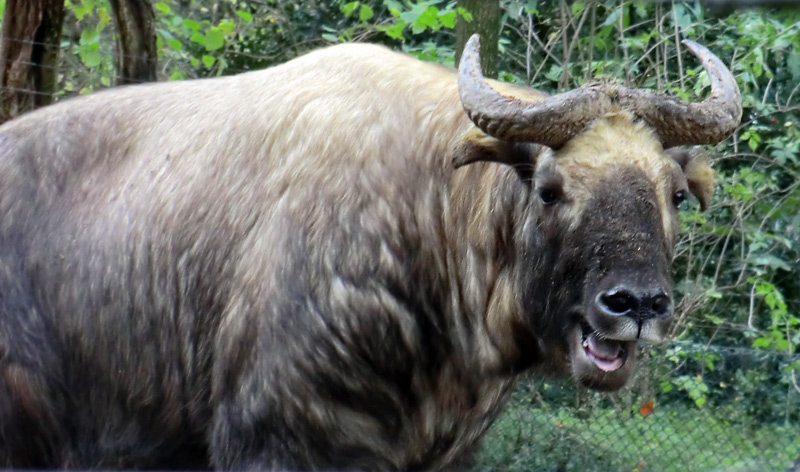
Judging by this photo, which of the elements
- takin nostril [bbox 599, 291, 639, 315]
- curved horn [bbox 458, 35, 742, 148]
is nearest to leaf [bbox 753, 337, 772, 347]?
curved horn [bbox 458, 35, 742, 148]

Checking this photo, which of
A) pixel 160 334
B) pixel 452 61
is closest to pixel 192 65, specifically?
pixel 452 61

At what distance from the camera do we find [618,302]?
3.09 meters

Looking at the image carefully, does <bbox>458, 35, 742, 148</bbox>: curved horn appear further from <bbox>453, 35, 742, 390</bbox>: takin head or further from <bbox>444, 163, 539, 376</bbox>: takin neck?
<bbox>444, 163, 539, 376</bbox>: takin neck

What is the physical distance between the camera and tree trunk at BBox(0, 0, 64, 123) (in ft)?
17.6

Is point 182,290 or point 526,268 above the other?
point 526,268

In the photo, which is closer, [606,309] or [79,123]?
[606,309]

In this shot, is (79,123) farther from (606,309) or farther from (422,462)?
(606,309)

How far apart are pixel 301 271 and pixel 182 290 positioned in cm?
56

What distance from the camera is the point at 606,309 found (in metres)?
3.11

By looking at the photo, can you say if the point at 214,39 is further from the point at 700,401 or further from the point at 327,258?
the point at 700,401

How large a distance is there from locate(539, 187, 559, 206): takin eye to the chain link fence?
326 cm

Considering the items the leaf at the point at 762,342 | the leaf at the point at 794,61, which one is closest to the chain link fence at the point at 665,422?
the leaf at the point at 762,342

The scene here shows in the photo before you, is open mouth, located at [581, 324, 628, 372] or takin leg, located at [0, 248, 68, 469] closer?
open mouth, located at [581, 324, 628, 372]

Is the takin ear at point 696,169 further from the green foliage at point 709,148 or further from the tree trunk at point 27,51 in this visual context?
the tree trunk at point 27,51
